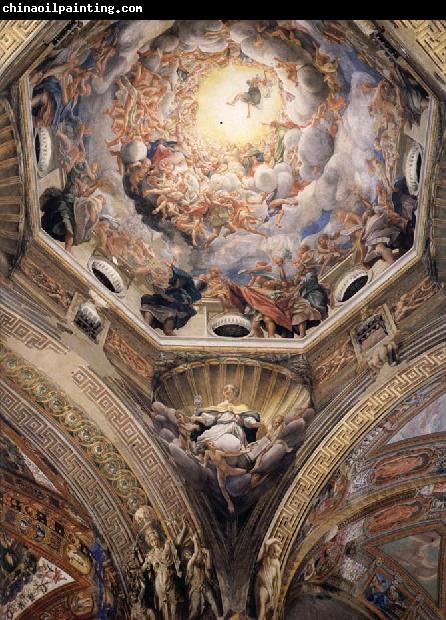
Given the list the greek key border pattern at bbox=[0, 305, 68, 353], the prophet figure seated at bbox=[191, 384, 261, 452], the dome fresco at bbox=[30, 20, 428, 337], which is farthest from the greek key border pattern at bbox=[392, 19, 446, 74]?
the greek key border pattern at bbox=[0, 305, 68, 353]

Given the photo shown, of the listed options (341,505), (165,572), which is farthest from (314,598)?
(165,572)

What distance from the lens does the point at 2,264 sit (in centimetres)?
1347

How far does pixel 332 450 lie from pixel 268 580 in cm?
175

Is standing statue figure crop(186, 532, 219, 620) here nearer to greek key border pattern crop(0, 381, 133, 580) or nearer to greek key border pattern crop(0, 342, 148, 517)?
greek key border pattern crop(0, 381, 133, 580)

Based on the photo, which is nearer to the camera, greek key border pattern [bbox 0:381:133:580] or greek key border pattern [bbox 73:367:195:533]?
greek key border pattern [bbox 0:381:133:580]

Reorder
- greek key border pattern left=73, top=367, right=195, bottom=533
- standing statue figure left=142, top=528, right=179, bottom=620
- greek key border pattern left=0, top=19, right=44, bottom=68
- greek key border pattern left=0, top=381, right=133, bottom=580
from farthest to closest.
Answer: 1. greek key border pattern left=73, top=367, right=195, bottom=533
2. greek key border pattern left=0, top=381, right=133, bottom=580
3. standing statue figure left=142, top=528, right=179, bottom=620
4. greek key border pattern left=0, top=19, right=44, bottom=68

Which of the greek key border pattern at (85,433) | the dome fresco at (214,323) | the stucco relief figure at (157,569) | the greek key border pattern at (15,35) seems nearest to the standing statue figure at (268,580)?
the dome fresco at (214,323)

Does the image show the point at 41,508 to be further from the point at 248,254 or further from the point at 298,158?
the point at 298,158

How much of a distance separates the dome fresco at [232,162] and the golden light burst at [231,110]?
0.01m

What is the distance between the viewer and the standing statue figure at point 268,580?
13.6 meters

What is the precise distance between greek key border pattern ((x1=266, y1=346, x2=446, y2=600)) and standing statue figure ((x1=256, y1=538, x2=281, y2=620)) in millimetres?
97

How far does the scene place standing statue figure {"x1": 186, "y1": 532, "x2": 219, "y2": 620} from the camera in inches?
533

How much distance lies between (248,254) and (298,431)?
7.65 feet

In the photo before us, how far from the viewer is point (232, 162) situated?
1458 centimetres
